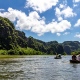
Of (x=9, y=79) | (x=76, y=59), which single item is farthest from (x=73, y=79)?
(x=76, y=59)

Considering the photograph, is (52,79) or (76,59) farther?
(76,59)

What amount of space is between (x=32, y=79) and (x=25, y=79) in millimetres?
1074

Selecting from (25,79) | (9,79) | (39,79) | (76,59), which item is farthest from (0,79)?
(76,59)

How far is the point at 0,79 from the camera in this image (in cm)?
3250

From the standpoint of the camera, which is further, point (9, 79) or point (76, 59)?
point (76, 59)

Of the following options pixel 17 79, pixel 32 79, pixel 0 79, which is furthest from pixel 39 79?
pixel 0 79

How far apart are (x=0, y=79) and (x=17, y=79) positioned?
8.27ft

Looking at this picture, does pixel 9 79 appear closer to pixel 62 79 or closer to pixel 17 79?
pixel 17 79

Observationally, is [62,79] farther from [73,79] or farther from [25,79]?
[25,79]

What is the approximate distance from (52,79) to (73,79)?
10.7 ft

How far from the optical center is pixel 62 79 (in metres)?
33.7

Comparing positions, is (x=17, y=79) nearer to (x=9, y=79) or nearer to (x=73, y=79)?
(x=9, y=79)

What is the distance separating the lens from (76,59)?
8362 centimetres

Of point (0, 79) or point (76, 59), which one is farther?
point (76, 59)
